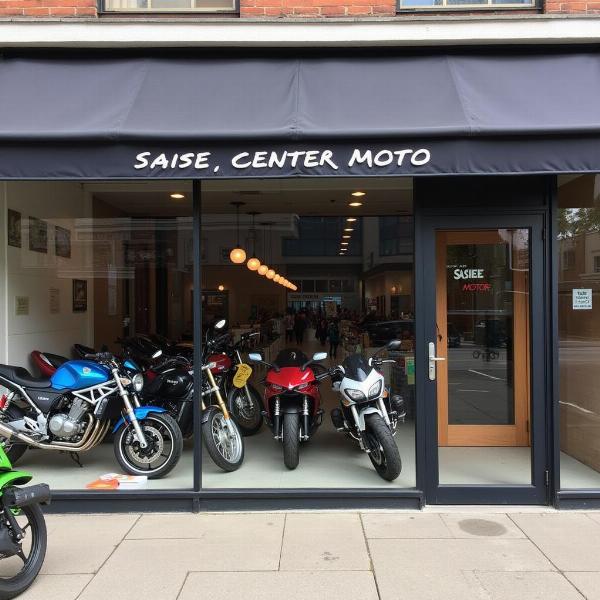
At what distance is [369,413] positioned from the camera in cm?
503

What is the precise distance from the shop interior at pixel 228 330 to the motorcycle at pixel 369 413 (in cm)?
23

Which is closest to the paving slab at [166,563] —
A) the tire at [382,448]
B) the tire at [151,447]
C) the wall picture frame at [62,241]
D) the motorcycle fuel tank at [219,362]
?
the tire at [151,447]

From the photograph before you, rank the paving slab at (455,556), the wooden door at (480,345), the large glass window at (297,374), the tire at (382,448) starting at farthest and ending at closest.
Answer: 1. the wooden door at (480,345)
2. the large glass window at (297,374)
3. the tire at (382,448)
4. the paving slab at (455,556)

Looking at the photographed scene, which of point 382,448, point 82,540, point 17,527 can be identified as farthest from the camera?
point 382,448

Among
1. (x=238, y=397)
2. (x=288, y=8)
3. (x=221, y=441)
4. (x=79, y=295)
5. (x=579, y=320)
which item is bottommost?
(x=221, y=441)

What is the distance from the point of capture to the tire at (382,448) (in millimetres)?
4844

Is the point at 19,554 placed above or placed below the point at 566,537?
above

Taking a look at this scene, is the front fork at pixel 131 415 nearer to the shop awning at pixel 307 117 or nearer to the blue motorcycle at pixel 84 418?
the blue motorcycle at pixel 84 418

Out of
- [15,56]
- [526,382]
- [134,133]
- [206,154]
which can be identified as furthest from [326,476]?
[15,56]

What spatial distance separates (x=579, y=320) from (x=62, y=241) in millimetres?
6081

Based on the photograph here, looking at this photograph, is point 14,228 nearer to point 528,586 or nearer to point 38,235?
point 38,235

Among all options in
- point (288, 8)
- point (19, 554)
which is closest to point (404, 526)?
point (19, 554)

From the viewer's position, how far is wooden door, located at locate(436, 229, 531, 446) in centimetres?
586

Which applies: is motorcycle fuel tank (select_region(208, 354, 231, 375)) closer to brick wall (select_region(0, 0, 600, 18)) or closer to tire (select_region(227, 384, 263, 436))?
tire (select_region(227, 384, 263, 436))
